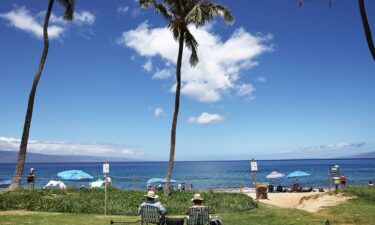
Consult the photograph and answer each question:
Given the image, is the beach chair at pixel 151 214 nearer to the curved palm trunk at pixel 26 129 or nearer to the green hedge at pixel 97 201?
the green hedge at pixel 97 201

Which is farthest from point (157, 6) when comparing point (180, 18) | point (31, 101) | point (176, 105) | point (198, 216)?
point (198, 216)

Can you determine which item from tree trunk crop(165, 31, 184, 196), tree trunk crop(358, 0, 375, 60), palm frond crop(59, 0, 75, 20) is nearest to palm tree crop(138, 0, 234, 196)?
tree trunk crop(165, 31, 184, 196)

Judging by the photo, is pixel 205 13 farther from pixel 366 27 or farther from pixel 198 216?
pixel 198 216

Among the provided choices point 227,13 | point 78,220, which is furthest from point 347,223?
point 227,13

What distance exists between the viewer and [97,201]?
19.2m

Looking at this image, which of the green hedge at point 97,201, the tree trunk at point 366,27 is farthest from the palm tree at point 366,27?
the green hedge at point 97,201

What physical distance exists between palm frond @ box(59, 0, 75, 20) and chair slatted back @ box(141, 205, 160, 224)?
1672 cm

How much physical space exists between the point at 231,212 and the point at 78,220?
6.79 metres

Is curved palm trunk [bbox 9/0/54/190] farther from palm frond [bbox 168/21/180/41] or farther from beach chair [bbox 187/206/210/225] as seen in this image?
beach chair [bbox 187/206/210/225]

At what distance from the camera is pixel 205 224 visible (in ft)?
39.6

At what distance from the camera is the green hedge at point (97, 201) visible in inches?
696

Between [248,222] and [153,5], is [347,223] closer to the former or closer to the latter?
[248,222]

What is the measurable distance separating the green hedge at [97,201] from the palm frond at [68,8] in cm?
1027

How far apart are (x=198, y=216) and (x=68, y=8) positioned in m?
17.7
